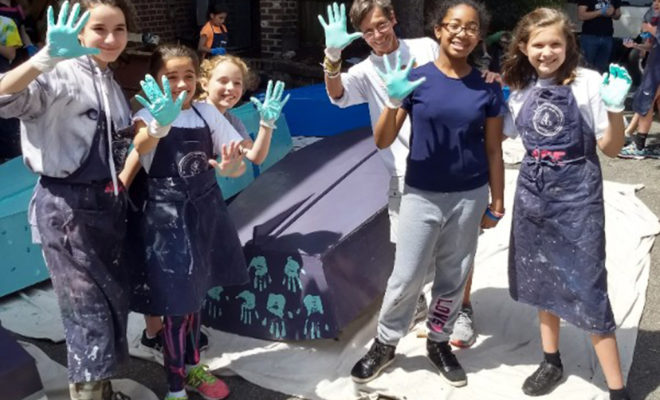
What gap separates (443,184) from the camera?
2.68 meters

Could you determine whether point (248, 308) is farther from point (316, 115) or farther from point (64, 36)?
point (316, 115)

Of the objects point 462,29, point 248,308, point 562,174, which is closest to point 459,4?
point 462,29

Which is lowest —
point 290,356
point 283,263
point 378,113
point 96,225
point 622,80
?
point 290,356

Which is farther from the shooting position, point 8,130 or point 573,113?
point 8,130

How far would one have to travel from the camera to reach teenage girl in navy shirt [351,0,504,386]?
2.59m

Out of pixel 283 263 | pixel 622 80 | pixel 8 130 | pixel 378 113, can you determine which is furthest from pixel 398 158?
pixel 8 130

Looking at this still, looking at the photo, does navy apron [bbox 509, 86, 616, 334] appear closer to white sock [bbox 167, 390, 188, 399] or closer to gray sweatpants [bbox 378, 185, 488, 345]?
gray sweatpants [bbox 378, 185, 488, 345]

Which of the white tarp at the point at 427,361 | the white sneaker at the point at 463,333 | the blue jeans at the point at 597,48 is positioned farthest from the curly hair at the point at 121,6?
the blue jeans at the point at 597,48

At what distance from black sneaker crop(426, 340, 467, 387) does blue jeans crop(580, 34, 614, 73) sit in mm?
5136

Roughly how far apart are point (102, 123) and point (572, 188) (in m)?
1.64

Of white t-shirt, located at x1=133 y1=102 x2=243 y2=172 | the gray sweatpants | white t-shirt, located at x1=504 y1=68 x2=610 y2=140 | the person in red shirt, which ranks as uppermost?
white t-shirt, located at x1=504 y1=68 x2=610 y2=140

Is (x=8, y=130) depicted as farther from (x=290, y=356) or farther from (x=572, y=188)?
(x=572, y=188)

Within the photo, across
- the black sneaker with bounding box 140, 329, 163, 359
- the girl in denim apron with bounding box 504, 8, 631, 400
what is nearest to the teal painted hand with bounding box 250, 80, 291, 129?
the girl in denim apron with bounding box 504, 8, 631, 400

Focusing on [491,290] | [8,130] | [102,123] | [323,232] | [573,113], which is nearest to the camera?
[102,123]
